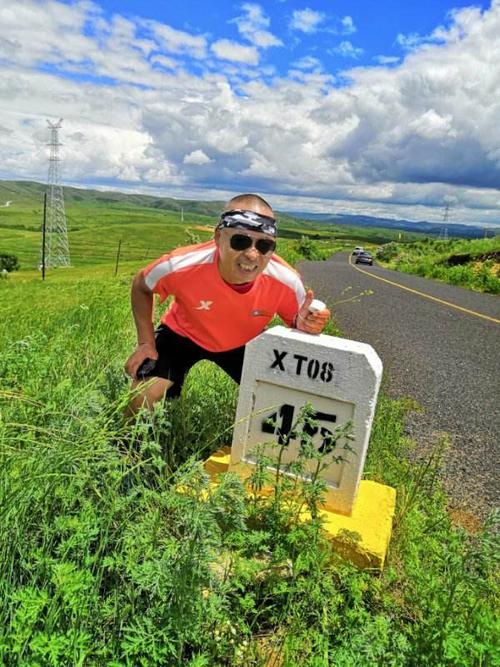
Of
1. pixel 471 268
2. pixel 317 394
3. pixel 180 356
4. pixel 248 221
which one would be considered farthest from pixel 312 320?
pixel 471 268

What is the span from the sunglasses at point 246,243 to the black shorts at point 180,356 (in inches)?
32.9

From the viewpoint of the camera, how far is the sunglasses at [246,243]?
2.95m

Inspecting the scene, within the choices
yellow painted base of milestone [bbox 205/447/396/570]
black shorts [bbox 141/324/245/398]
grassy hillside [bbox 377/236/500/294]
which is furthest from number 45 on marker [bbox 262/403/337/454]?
grassy hillside [bbox 377/236/500/294]

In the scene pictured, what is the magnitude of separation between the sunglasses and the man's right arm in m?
0.75

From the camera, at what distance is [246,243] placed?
2.96 meters

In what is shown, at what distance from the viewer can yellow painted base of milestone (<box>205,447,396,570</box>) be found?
7.91 feet

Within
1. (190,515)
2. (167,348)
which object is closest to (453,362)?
(167,348)

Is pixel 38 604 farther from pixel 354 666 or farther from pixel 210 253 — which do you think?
pixel 210 253

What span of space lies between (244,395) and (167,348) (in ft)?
2.82

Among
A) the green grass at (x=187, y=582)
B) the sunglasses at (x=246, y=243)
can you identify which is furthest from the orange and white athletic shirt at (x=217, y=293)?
the green grass at (x=187, y=582)

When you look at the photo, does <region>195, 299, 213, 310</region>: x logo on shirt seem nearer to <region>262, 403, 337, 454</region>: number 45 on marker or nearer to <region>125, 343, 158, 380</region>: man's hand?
<region>125, 343, 158, 380</region>: man's hand

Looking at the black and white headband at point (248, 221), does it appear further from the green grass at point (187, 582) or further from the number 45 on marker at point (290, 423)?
the green grass at point (187, 582)

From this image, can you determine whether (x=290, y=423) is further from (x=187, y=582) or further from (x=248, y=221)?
(x=187, y=582)

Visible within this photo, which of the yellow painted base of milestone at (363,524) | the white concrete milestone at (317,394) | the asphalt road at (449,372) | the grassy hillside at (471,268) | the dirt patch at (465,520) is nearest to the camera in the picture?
the yellow painted base of milestone at (363,524)
